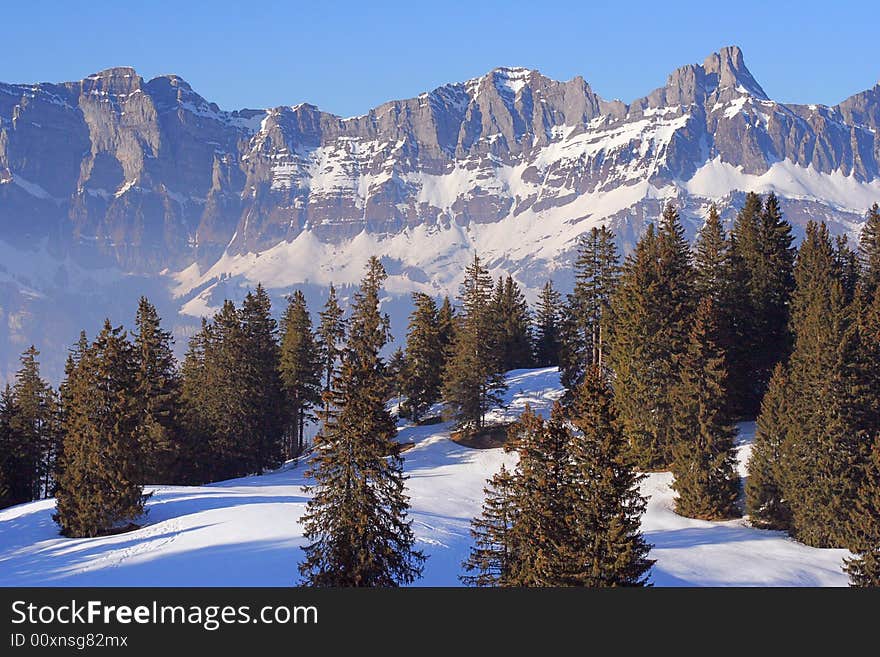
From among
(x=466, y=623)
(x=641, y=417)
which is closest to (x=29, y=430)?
(x=641, y=417)

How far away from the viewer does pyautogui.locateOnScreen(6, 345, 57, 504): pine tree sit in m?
59.1

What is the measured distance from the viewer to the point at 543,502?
27.0 metres

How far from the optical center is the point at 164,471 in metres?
62.8

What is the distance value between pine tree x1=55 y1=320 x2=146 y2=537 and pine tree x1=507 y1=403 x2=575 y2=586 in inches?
896

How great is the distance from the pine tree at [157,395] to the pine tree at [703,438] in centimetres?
3286

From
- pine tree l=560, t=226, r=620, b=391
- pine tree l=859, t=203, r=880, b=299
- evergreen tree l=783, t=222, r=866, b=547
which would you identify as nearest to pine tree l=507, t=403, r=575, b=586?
evergreen tree l=783, t=222, r=866, b=547

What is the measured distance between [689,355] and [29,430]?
1714 inches

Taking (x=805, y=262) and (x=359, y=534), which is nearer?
(x=359, y=534)

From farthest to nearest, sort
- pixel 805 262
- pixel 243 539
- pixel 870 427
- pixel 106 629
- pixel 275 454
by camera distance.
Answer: pixel 275 454 → pixel 805 262 → pixel 870 427 → pixel 243 539 → pixel 106 629

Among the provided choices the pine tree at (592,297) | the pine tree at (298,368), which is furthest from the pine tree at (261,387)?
the pine tree at (592,297)

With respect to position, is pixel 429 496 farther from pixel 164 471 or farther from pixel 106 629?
pixel 106 629

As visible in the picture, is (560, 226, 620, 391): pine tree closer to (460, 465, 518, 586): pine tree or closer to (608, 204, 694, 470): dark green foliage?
(608, 204, 694, 470): dark green foliage

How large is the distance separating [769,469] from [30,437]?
46531 mm

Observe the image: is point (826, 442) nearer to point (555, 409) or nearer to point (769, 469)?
point (769, 469)
